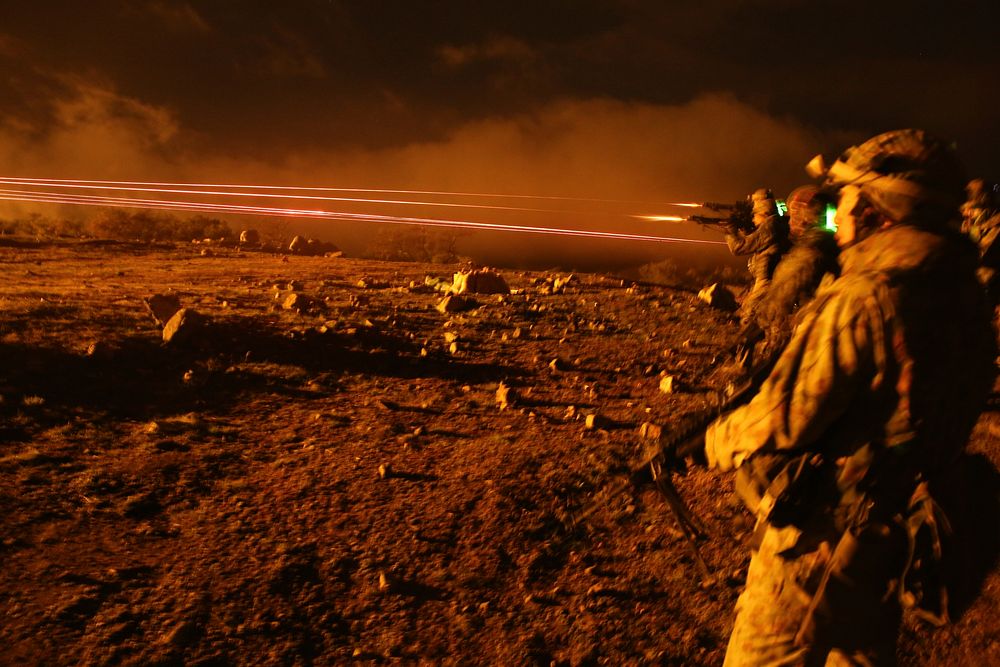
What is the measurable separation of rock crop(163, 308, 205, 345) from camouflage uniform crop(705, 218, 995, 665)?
5.40 m

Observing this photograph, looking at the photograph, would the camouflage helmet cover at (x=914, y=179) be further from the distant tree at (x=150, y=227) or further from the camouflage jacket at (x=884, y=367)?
the distant tree at (x=150, y=227)

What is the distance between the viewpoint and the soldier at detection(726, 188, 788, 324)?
5.08 m

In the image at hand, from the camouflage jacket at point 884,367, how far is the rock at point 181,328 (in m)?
5.48

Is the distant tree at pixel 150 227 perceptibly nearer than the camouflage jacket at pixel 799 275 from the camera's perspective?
No

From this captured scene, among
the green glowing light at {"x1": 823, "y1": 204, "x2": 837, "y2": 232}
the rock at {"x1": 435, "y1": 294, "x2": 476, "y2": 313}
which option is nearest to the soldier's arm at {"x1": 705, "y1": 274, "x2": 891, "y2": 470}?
the green glowing light at {"x1": 823, "y1": 204, "x2": 837, "y2": 232}

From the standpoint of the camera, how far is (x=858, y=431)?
1623 mm

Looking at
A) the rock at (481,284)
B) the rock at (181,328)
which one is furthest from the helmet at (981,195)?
the rock at (181,328)

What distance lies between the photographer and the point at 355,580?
2996mm

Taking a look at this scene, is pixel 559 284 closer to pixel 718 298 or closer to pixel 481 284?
pixel 481 284

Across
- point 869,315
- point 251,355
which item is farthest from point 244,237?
point 869,315

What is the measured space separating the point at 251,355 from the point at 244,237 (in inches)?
435

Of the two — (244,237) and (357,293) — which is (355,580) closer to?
(357,293)

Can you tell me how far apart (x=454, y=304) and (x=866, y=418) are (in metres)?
6.49

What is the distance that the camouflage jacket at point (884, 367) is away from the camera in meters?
1.55
